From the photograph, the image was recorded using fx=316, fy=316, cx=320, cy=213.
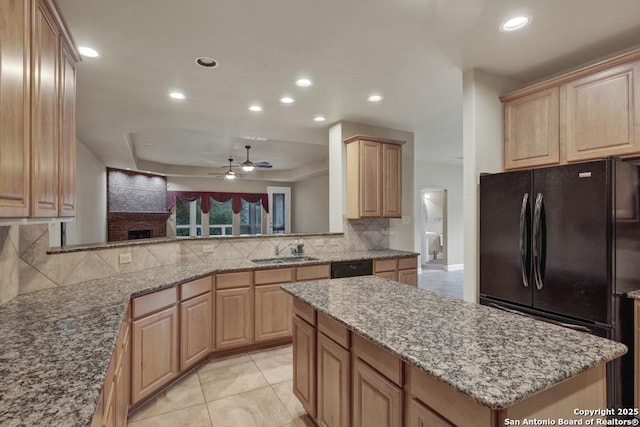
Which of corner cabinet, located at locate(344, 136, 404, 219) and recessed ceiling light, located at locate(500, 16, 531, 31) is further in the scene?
corner cabinet, located at locate(344, 136, 404, 219)

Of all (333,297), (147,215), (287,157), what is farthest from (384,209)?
(147,215)

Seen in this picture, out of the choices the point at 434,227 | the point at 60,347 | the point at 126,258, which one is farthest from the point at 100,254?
the point at 434,227

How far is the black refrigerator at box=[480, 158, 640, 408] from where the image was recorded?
76.9 inches

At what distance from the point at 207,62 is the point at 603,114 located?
9.92ft

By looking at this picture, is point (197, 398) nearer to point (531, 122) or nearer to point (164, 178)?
point (531, 122)

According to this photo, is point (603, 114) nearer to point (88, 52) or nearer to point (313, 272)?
point (313, 272)

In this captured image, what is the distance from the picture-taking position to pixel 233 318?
314 cm

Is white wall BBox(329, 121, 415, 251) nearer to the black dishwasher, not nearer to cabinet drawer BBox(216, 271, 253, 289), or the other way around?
the black dishwasher

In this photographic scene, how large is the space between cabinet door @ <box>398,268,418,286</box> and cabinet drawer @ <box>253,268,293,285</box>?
150 centimetres

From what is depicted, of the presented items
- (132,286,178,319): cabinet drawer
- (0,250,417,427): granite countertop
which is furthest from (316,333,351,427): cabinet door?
(132,286,178,319): cabinet drawer

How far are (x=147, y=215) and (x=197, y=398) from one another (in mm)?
6590

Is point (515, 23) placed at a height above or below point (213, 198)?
above

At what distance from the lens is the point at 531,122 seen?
2664 millimetres

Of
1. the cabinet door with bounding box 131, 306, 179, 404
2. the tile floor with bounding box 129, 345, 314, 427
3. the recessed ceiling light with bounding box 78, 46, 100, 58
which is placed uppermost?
Answer: the recessed ceiling light with bounding box 78, 46, 100, 58
